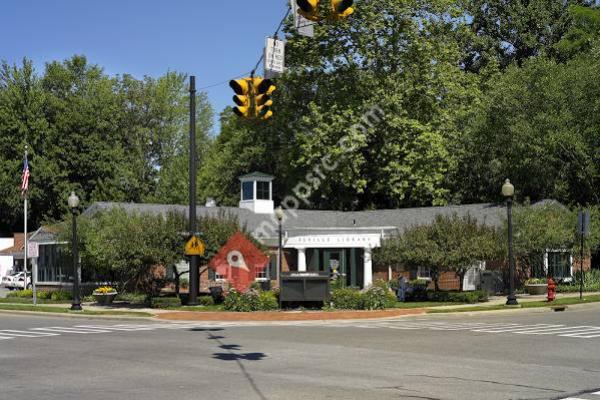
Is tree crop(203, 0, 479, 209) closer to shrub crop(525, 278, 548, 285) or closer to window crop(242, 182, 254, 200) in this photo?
window crop(242, 182, 254, 200)

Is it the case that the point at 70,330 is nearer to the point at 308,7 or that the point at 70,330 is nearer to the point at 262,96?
the point at 262,96

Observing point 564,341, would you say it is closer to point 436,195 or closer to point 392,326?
point 392,326

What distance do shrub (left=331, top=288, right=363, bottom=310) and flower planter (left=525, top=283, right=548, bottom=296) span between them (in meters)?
11.7

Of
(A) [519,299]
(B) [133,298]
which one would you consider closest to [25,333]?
(B) [133,298]

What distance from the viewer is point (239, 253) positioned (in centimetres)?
3672

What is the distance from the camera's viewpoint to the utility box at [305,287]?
31594 mm

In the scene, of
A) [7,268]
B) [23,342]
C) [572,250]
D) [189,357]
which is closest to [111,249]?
[23,342]

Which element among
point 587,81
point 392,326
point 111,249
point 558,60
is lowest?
point 392,326

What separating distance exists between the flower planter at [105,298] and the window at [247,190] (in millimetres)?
18235

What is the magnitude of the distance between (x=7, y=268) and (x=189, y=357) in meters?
62.6

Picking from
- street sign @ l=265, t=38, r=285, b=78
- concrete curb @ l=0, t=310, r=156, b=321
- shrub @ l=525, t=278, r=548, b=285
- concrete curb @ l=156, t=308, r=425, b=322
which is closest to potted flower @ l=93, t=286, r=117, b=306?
concrete curb @ l=0, t=310, r=156, b=321

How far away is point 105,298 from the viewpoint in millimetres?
38344

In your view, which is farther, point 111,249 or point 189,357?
point 111,249

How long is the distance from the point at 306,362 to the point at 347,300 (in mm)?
15888
